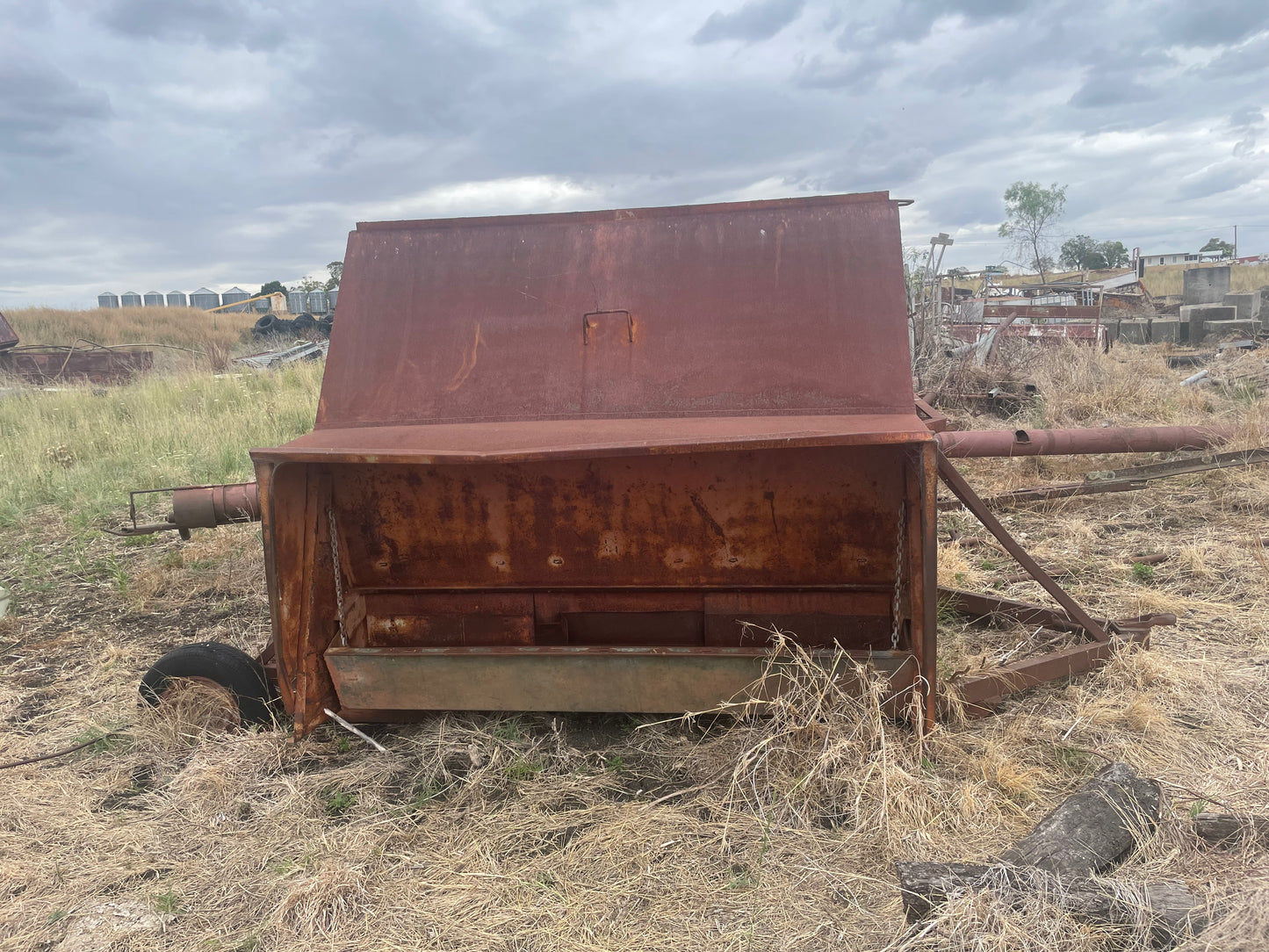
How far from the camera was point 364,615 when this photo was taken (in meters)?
3.44

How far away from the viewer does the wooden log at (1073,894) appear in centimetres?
199

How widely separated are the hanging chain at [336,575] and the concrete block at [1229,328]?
17.7 m

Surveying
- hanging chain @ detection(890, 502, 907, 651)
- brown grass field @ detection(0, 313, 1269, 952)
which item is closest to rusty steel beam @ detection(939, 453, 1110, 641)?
hanging chain @ detection(890, 502, 907, 651)

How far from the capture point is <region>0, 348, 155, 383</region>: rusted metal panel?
12.6m

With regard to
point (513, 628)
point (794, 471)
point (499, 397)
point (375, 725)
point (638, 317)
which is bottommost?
point (375, 725)

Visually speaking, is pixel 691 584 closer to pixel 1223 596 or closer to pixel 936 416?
pixel 936 416

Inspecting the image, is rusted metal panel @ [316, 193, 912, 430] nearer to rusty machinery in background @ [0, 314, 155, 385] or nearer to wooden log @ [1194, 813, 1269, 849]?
wooden log @ [1194, 813, 1269, 849]

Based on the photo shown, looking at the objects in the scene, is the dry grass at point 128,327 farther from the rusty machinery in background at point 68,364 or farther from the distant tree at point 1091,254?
the distant tree at point 1091,254

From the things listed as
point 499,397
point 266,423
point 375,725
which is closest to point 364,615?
point 375,725

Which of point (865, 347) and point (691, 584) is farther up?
point (865, 347)

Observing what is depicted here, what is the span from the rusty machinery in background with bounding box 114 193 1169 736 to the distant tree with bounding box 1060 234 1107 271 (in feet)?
163

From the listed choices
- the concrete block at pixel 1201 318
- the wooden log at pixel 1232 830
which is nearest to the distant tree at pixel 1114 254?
the concrete block at pixel 1201 318

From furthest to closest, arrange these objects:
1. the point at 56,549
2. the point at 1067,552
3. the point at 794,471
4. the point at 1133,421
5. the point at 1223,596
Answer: the point at 1133,421
the point at 56,549
the point at 1067,552
the point at 1223,596
the point at 794,471

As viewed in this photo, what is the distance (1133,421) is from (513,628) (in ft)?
26.3
